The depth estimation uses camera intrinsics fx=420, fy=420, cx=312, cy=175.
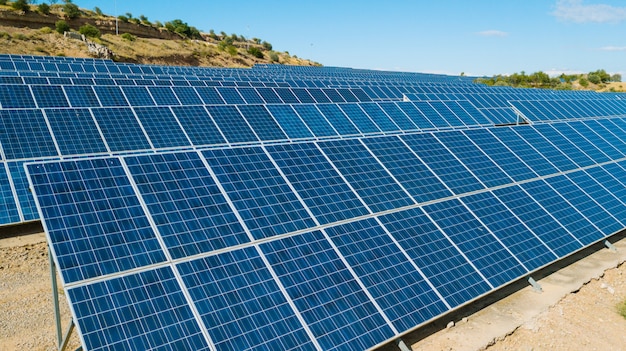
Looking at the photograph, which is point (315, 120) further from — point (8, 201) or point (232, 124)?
point (8, 201)

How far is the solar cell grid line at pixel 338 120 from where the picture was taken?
20.2 m

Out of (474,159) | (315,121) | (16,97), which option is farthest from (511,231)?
(16,97)

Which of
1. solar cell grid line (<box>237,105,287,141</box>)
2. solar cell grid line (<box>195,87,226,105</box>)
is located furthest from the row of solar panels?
solar cell grid line (<box>195,87,226,105</box>)

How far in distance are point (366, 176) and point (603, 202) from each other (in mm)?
9696

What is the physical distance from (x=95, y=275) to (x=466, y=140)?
12827mm

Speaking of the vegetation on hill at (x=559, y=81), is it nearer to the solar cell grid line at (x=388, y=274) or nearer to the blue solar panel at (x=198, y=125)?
the blue solar panel at (x=198, y=125)

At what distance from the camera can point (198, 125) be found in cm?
1719

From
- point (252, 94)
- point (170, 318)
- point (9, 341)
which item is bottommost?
point (9, 341)

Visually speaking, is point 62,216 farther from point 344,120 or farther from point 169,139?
point 344,120

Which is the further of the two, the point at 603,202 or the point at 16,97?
the point at 16,97

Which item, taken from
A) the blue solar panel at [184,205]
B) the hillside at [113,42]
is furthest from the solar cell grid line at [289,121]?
the hillside at [113,42]

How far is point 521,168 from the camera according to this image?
15.0 metres

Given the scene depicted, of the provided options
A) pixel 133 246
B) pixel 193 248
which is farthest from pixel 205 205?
pixel 133 246

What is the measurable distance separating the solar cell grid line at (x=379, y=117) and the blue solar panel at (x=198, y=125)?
8.36 meters
